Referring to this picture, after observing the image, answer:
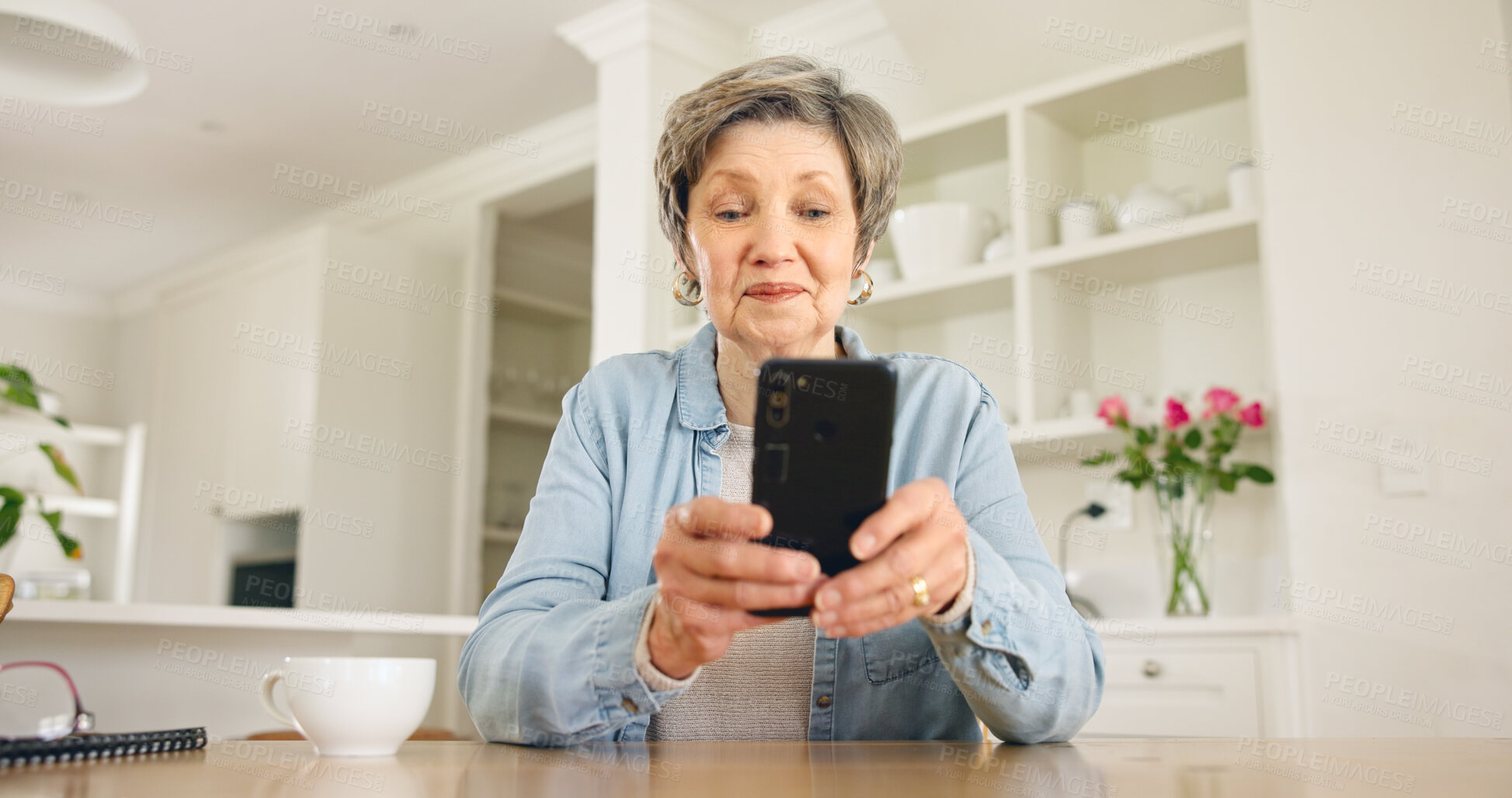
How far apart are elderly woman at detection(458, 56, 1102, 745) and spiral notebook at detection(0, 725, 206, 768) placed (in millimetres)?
215

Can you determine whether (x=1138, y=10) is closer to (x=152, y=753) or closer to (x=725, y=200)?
(x=725, y=200)

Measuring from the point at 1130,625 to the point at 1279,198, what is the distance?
0.96 metres

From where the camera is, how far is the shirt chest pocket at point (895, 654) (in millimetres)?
1021

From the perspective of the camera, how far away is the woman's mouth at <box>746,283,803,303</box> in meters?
1.11

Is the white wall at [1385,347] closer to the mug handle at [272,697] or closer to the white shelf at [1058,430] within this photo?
the white shelf at [1058,430]

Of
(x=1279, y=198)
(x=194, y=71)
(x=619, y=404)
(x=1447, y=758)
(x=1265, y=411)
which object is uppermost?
(x=194, y=71)

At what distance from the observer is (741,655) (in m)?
1.04

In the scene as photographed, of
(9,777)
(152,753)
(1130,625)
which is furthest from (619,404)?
(1130,625)

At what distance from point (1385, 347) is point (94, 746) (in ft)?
7.50

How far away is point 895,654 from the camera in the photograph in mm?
1023

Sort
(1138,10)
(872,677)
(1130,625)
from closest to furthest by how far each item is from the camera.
Result: (872,677) < (1130,625) < (1138,10)

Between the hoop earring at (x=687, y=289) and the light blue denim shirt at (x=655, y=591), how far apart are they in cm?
5

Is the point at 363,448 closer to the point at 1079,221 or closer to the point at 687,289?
the point at 1079,221

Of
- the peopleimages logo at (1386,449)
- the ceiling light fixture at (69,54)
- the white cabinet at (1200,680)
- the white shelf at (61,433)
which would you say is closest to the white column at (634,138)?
the ceiling light fixture at (69,54)
